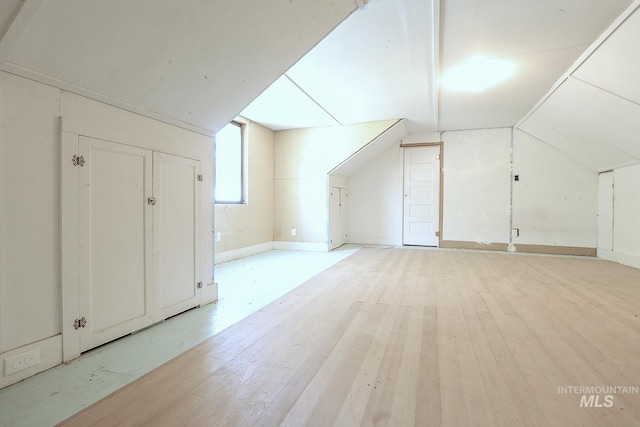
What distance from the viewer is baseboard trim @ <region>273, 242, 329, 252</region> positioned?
18.9 feet

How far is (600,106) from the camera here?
3.35 metres

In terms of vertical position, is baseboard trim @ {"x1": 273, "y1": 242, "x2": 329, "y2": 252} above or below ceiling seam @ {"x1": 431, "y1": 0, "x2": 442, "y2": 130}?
below

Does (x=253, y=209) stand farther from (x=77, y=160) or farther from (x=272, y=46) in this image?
(x=77, y=160)

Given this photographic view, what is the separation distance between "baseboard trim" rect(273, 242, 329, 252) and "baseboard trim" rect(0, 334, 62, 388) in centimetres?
438

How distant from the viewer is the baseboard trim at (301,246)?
575 centimetres

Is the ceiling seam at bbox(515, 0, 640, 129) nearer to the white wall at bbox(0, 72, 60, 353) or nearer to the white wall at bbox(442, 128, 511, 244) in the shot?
the white wall at bbox(442, 128, 511, 244)

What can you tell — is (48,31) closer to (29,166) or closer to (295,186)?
(29,166)

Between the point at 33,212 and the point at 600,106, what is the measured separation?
521 centimetres

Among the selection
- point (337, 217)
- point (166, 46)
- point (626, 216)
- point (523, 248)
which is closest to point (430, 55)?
point (166, 46)

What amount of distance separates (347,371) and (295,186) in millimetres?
4601

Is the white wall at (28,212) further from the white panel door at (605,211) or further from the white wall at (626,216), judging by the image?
the white panel door at (605,211)

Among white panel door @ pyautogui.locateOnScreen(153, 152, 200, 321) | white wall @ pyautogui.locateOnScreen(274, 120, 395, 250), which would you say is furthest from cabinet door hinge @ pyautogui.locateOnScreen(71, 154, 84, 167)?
white wall @ pyautogui.locateOnScreen(274, 120, 395, 250)

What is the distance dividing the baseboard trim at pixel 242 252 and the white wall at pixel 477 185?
11.9 feet

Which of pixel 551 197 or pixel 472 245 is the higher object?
pixel 551 197
